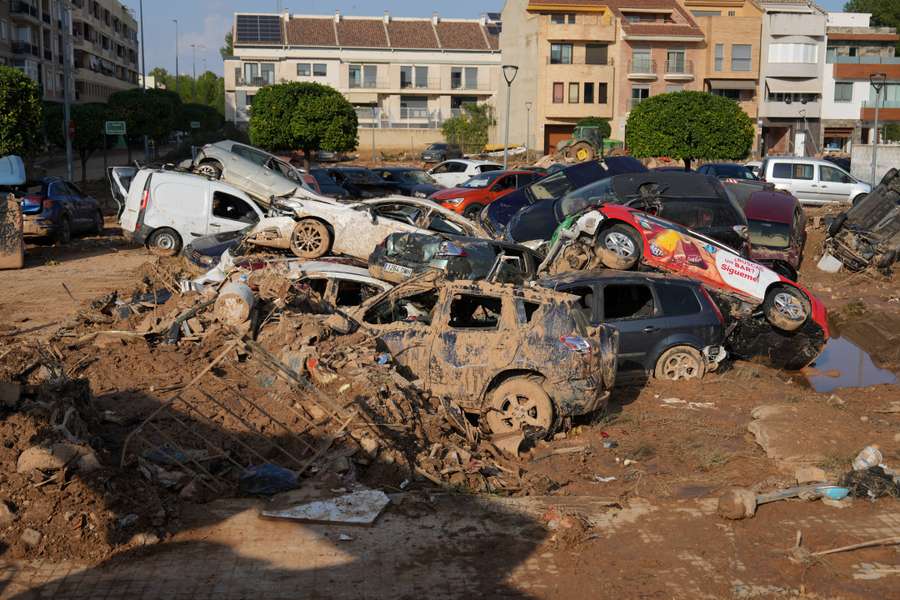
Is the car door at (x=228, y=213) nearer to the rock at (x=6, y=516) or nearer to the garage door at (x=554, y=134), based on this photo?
the rock at (x=6, y=516)

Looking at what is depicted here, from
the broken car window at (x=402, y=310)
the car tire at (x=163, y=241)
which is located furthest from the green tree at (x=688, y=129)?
the broken car window at (x=402, y=310)

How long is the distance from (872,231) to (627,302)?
11.2 metres

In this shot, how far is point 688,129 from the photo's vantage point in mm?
37312

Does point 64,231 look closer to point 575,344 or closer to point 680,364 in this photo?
point 680,364

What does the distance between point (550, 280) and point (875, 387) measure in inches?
188

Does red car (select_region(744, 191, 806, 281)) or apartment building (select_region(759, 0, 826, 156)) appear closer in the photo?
red car (select_region(744, 191, 806, 281))

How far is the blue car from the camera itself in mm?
21969

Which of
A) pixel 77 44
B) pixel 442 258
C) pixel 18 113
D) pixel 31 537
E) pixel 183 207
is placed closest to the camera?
pixel 31 537

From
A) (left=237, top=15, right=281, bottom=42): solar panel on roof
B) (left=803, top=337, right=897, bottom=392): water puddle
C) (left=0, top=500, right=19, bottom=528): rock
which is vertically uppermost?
(left=237, top=15, right=281, bottom=42): solar panel on roof

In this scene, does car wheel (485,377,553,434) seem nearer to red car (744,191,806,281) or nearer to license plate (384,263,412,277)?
license plate (384,263,412,277)

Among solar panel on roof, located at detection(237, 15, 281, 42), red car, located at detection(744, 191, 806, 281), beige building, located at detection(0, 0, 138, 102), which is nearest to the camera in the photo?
red car, located at detection(744, 191, 806, 281)

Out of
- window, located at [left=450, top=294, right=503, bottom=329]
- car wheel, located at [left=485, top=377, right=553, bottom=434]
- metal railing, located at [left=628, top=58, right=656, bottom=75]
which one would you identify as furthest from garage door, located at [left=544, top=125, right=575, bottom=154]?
car wheel, located at [left=485, top=377, right=553, bottom=434]

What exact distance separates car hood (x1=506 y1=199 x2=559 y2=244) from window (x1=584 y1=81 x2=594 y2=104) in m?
49.2

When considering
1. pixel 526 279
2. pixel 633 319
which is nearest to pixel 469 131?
pixel 526 279
